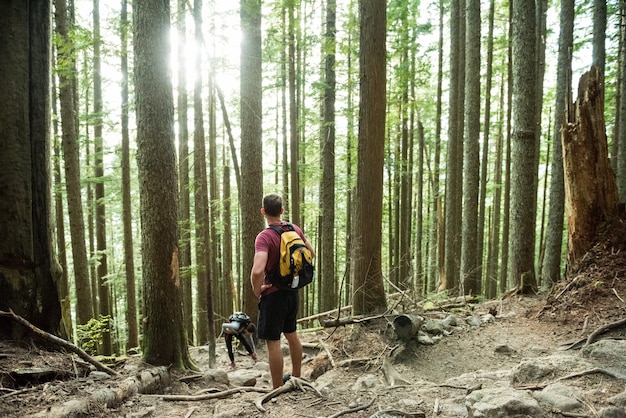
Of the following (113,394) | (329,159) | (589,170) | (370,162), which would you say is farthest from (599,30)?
(113,394)

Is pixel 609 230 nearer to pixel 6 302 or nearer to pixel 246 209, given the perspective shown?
pixel 246 209

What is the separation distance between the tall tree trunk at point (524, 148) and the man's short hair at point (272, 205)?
5.98 metres

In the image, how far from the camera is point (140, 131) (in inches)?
198

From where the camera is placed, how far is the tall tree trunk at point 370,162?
6453 mm

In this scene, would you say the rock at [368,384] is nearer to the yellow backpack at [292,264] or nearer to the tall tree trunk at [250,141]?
the yellow backpack at [292,264]

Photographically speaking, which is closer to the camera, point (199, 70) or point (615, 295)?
point (615, 295)

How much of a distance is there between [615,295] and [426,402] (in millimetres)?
3633

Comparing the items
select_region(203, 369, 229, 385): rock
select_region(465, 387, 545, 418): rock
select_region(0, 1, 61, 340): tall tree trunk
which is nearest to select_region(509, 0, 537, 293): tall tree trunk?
select_region(465, 387, 545, 418): rock

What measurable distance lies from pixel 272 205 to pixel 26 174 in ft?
8.54

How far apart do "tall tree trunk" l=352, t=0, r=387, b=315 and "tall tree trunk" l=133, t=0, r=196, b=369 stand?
324 cm

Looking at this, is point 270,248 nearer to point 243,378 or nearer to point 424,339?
point 243,378

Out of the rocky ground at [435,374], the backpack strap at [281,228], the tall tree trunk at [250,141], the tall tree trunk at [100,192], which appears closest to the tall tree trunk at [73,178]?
the tall tree trunk at [100,192]

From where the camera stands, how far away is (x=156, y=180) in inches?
200

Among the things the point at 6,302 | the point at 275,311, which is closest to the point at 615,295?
the point at 275,311
